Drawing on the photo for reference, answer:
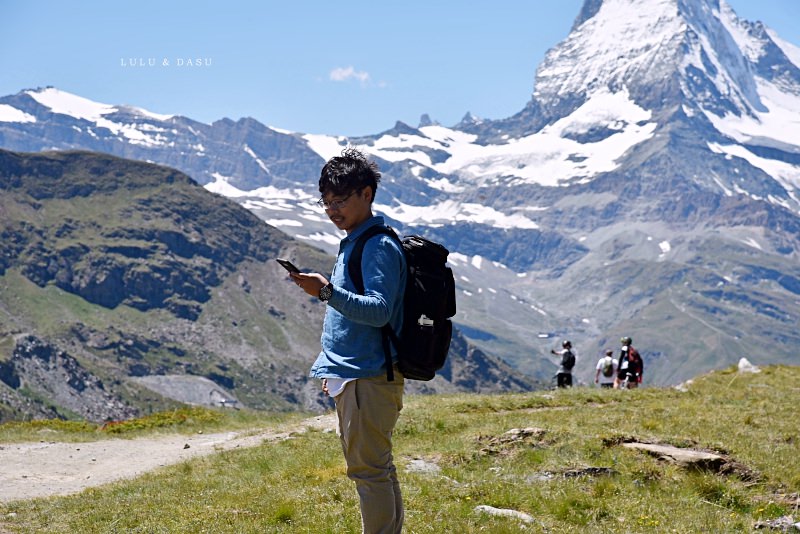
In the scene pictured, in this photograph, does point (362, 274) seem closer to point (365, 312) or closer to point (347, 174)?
point (365, 312)

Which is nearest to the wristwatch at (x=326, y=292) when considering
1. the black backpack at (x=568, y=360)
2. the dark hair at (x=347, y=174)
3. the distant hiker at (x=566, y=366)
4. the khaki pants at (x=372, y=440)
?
the khaki pants at (x=372, y=440)

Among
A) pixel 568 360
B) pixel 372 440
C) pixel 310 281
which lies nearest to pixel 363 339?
pixel 310 281

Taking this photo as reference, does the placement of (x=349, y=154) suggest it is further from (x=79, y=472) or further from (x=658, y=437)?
(x=79, y=472)

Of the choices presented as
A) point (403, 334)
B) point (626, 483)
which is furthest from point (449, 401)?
point (403, 334)

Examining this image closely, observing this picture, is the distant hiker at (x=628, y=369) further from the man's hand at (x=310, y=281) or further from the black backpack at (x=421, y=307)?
the man's hand at (x=310, y=281)

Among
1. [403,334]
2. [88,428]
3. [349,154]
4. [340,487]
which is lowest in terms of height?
[88,428]

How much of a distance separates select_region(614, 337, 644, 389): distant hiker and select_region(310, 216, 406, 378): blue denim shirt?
27.0 meters

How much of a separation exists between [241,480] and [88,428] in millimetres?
16133

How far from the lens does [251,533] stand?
1128 cm

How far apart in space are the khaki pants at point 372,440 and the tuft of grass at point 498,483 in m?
2.10

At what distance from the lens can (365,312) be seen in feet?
28.6

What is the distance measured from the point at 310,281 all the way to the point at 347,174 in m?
1.38

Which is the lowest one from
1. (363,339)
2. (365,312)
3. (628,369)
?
(628,369)

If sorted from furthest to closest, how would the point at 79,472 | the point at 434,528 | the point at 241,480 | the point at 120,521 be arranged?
the point at 79,472
the point at 241,480
the point at 120,521
the point at 434,528
